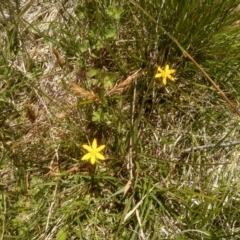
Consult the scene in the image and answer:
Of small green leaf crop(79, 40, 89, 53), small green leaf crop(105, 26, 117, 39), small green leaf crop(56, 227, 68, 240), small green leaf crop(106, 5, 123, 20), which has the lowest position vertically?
small green leaf crop(56, 227, 68, 240)

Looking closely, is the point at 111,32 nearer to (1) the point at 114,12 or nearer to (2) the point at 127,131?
(1) the point at 114,12

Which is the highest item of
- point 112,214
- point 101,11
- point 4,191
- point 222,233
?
point 101,11

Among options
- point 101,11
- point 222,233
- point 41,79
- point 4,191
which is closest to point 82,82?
point 41,79

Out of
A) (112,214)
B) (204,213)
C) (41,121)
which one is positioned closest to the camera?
(204,213)

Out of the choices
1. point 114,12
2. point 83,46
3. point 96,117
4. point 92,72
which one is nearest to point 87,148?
point 96,117

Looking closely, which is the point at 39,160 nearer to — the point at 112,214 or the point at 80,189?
the point at 80,189

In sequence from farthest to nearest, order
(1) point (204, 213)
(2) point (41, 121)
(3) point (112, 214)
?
(2) point (41, 121)
(3) point (112, 214)
(1) point (204, 213)

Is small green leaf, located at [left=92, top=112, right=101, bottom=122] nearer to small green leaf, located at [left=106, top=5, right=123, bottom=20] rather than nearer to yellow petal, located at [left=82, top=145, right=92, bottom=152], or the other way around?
yellow petal, located at [left=82, top=145, right=92, bottom=152]

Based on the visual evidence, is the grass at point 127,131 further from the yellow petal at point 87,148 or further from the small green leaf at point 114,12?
the yellow petal at point 87,148

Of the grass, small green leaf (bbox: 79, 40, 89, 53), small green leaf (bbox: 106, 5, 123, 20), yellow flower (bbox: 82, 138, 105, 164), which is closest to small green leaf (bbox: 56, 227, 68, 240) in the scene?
the grass
